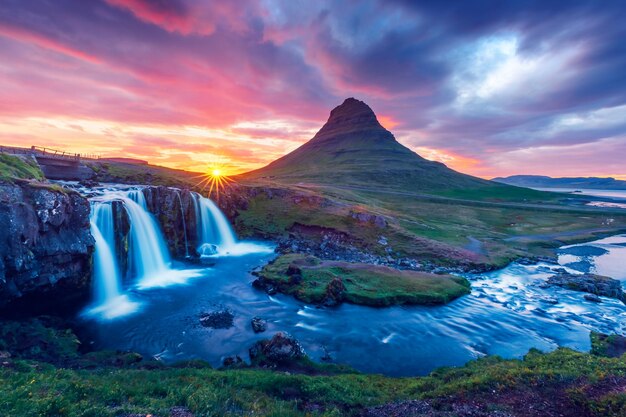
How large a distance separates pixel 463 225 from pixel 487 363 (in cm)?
7898

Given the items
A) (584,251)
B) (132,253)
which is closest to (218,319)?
(132,253)

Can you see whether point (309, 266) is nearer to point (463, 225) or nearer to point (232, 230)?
point (232, 230)

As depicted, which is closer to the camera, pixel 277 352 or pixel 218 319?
pixel 277 352

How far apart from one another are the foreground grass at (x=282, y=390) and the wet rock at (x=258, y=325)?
27.8 feet

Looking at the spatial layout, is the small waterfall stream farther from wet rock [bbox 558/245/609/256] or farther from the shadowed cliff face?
wet rock [bbox 558/245/609/256]

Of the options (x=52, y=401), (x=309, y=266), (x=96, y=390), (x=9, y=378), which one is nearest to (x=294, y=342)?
(x=96, y=390)

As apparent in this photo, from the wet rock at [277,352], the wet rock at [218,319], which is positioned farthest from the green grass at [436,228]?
the wet rock at [277,352]

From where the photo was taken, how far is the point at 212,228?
63.8m

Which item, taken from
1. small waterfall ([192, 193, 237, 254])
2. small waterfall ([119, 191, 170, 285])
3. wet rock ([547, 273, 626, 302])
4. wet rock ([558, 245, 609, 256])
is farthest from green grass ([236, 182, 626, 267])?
small waterfall ([119, 191, 170, 285])

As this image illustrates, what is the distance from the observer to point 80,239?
3250cm

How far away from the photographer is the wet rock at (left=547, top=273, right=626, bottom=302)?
40.2 metres

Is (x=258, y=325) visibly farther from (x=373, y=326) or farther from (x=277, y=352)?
(x=373, y=326)

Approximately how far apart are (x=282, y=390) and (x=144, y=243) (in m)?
37.2

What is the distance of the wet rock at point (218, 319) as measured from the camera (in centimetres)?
2917
